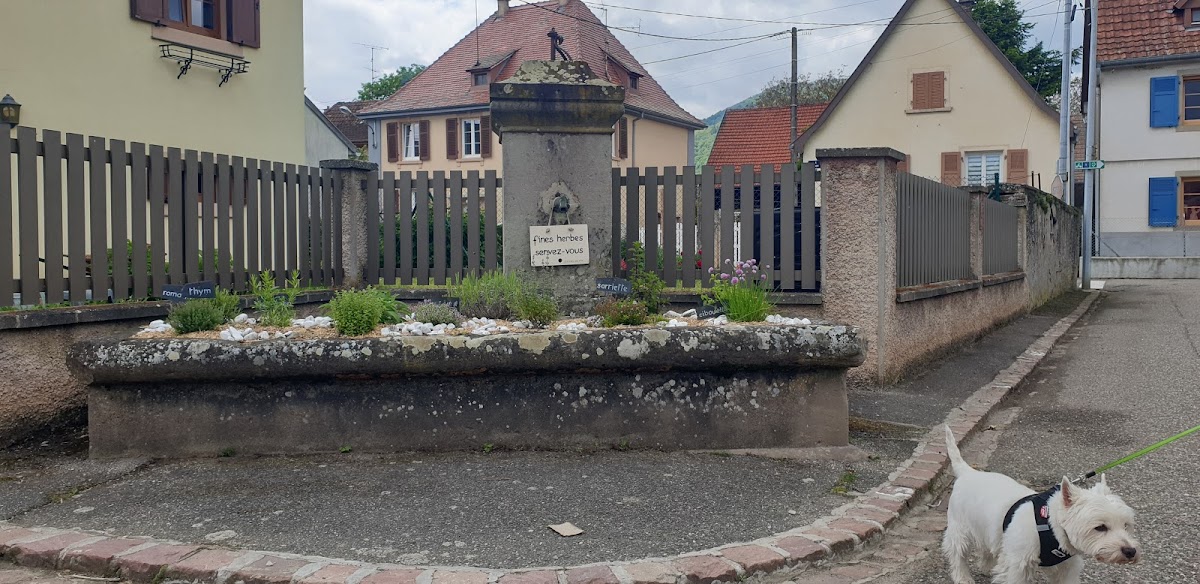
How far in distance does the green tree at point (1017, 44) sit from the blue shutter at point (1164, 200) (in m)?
15.3

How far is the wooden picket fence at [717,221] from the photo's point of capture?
835 centimetres

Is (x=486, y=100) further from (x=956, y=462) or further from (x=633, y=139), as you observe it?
(x=956, y=462)

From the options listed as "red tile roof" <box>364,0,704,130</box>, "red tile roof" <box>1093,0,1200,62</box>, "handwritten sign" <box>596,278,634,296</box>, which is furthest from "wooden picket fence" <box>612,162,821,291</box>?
"red tile roof" <box>364,0,704,130</box>

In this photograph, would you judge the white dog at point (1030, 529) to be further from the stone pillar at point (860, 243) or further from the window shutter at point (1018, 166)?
the window shutter at point (1018, 166)

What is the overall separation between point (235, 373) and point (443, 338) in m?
1.15

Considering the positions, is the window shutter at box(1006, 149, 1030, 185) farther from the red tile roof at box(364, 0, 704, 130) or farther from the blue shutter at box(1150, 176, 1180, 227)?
the red tile roof at box(364, 0, 704, 130)

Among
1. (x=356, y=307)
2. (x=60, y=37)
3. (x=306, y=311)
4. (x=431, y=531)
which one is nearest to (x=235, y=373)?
(x=356, y=307)

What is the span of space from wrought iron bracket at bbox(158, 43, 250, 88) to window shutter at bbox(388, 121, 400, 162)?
928 inches

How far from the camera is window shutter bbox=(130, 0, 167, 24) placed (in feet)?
44.8

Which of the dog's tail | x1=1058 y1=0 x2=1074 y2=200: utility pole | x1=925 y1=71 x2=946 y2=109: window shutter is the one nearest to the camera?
the dog's tail

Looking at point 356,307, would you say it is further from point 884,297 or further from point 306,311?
→ point 884,297

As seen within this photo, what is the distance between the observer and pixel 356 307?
5.95 metres

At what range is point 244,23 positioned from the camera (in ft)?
51.3

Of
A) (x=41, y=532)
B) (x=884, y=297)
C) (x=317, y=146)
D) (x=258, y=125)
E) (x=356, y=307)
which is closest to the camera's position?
(x=41, y=532)
